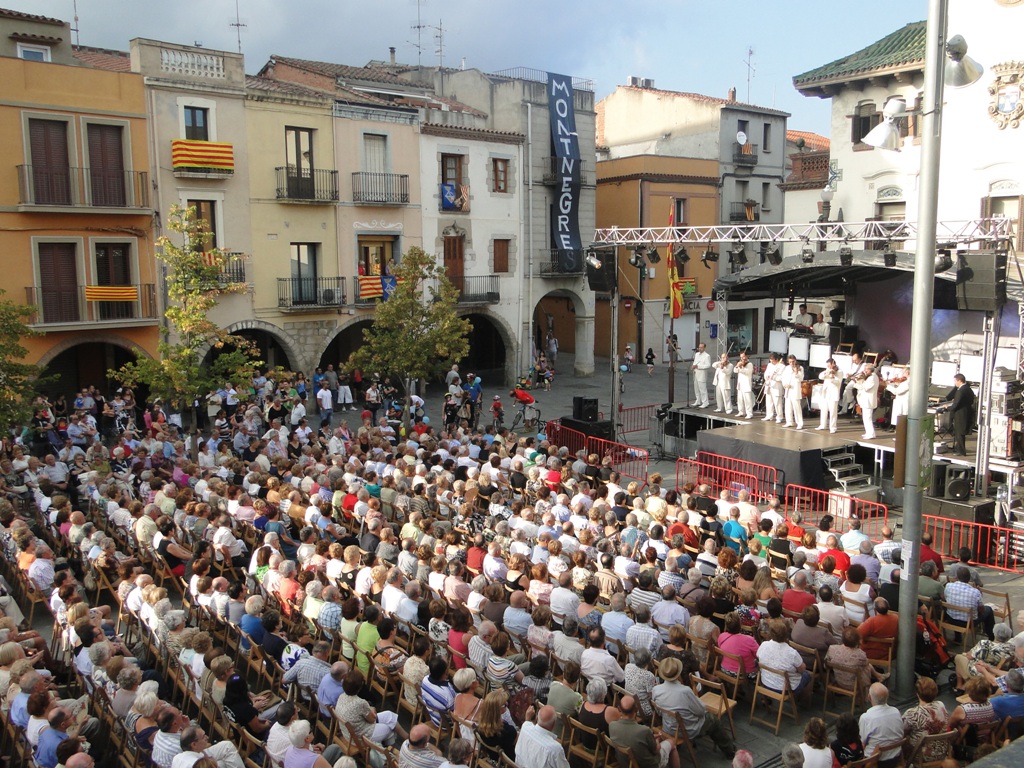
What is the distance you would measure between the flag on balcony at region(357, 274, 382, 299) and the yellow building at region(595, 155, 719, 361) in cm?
1280

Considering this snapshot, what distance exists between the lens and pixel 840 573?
10.9 m

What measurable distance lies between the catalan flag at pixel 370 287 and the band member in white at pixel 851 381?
1464cm

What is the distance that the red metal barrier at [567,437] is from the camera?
20625 mm

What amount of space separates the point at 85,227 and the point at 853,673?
22.0m

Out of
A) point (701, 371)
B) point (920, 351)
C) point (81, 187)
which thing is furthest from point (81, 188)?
point (920, 351)

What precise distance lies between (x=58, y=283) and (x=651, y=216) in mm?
24148

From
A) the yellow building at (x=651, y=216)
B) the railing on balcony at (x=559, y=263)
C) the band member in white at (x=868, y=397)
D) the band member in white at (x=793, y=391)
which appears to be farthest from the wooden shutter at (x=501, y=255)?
the band member in white at (x=868, y=397)

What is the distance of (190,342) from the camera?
2114 centimetres

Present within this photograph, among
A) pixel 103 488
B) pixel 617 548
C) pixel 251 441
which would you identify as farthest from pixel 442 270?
pixel 617 548

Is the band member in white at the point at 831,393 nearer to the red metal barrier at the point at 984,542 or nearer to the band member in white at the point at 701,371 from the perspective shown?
the band member in white at the point at 701,371

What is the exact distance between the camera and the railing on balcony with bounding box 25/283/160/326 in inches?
914

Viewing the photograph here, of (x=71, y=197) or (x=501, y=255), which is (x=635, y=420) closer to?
(x=501, y=255)

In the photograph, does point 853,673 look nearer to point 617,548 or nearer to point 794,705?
point 794,705

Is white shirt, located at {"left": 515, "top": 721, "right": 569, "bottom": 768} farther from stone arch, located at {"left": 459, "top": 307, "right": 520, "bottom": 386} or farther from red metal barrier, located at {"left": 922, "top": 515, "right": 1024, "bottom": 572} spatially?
stone arch, located at {"left": 459, "top": 307, "right": 520, "bottom": 386}
